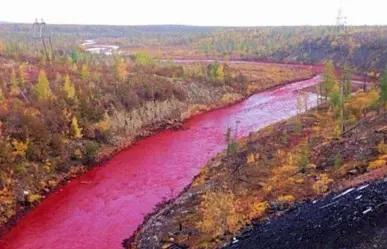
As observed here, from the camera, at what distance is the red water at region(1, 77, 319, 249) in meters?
35.2

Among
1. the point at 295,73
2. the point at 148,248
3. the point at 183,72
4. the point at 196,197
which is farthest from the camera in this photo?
the point at 295,73

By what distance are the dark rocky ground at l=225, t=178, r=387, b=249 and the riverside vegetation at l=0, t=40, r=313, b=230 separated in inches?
878

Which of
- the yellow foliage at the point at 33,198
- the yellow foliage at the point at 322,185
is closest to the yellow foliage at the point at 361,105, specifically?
the yellow foliage at the point at 322,185

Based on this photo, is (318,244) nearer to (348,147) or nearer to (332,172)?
(332,172)

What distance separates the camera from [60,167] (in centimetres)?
4800

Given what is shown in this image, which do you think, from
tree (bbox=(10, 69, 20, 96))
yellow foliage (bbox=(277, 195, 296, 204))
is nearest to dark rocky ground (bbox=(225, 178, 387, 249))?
yellow foliage (bbox=(277, 195, 296, 204))

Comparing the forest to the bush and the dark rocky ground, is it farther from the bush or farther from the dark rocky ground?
the dark rocky ground

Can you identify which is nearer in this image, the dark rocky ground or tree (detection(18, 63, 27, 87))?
the dark rocky ground

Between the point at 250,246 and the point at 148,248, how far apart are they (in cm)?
963

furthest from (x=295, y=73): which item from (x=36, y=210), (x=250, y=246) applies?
(x=250, y=246)

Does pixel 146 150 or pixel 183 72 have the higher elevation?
pixel 183 72

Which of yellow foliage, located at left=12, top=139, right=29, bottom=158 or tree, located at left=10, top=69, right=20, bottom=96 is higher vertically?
tree, located at left=10, top=69, right=20, bottom=96

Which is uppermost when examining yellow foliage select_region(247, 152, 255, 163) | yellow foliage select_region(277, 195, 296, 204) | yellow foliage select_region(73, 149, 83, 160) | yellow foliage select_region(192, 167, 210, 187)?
yellow foliage select_region(277, 195, 296, 204)

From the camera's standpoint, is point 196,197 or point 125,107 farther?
point 125,107
